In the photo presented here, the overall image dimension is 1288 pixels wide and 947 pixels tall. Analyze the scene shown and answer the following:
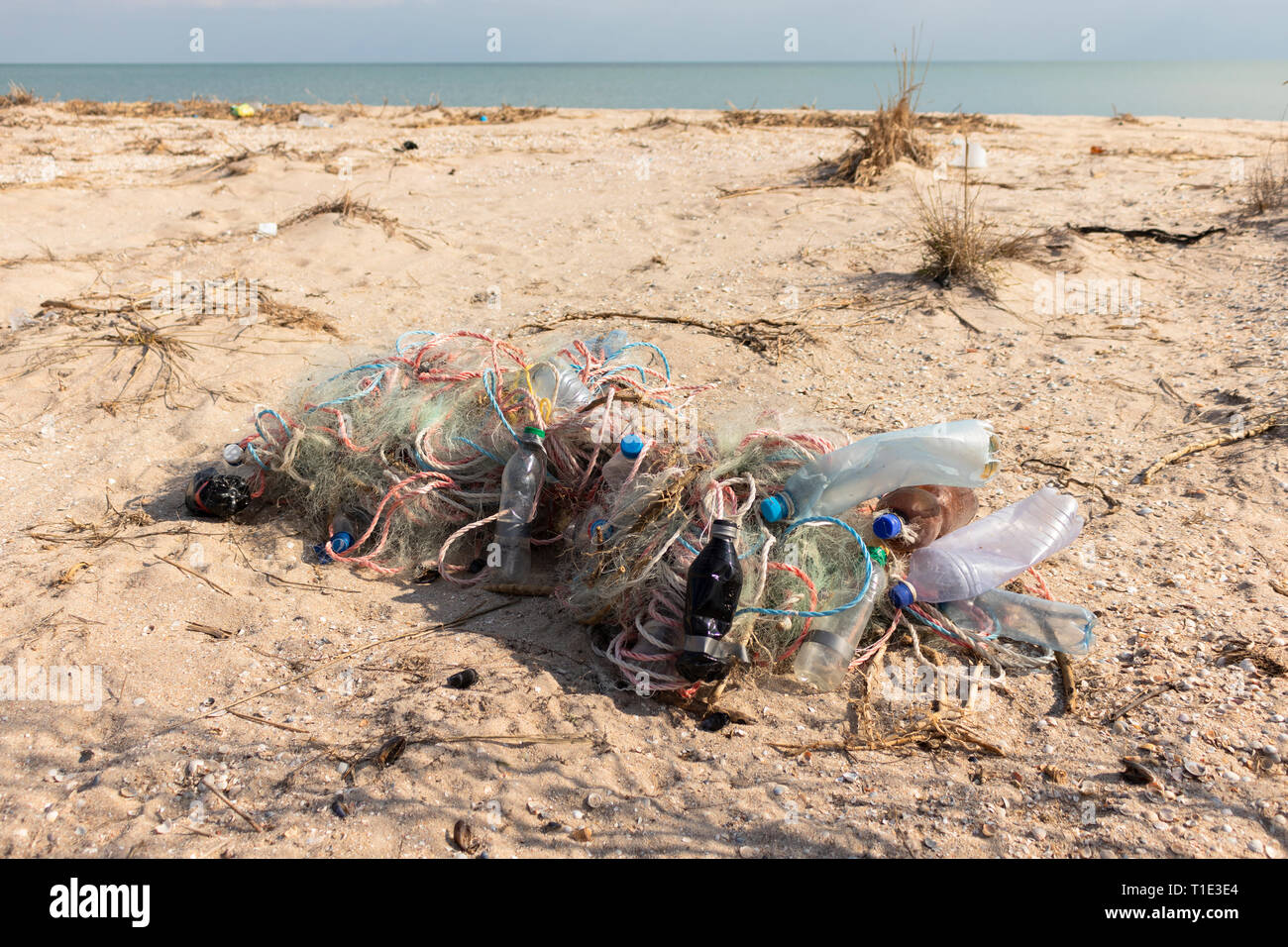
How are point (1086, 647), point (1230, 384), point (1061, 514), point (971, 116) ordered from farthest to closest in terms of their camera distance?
1. point (971, 116)
2. point (1230, 384)
3. point (1061, 514)
4. point (1086, 647)

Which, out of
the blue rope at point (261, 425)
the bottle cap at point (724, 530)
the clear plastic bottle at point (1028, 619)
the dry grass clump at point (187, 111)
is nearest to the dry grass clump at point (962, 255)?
the clear plastic bottle at point (1028, 619)

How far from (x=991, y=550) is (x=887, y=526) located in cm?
45

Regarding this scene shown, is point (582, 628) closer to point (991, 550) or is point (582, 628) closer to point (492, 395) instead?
point (492, 395)

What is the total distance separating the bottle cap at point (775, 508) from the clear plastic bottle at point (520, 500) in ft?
2.78

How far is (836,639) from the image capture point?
234 centimetres

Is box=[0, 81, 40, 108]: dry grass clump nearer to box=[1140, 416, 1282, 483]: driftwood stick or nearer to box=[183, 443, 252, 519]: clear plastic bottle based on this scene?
box=[183, 443, 252, 519]: clear plastic bottle

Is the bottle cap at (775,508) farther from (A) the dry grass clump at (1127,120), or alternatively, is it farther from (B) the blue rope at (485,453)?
(A) the dry grass clump at (1127,120)

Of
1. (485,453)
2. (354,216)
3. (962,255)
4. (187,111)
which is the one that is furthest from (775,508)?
(187,111)

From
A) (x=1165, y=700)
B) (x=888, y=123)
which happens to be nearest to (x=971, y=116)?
(x=888, y=123)

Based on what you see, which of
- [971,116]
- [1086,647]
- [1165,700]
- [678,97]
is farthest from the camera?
[678,97]

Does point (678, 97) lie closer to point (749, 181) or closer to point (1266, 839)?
point (749, 181)

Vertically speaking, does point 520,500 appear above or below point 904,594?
above

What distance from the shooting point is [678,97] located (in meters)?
29.1
